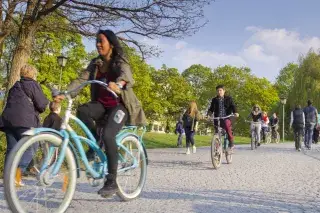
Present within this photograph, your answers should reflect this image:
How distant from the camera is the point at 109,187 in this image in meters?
4.76

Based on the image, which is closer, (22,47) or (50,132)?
(50,132)

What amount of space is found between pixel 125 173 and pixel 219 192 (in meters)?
1.64

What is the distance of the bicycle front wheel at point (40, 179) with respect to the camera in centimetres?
376

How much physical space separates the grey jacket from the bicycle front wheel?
2.79ft

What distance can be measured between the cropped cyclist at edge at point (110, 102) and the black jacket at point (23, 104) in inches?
61.1

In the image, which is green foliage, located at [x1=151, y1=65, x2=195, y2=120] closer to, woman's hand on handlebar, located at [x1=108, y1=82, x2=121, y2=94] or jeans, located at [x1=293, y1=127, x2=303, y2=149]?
jeans, located at [x1=293, y1=127, x2=303, y2=149]

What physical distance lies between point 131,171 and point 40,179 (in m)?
1.56

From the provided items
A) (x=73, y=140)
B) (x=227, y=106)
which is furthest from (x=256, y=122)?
(x=73, y=140)

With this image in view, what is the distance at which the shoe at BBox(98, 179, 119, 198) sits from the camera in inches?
186

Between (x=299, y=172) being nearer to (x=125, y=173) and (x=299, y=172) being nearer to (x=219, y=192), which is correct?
(x=219, y=192)

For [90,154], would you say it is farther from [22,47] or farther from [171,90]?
[171,90]

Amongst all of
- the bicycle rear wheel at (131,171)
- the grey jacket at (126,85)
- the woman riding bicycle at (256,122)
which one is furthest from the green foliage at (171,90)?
the grey jacket at (126,85)

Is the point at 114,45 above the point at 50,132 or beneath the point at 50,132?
above

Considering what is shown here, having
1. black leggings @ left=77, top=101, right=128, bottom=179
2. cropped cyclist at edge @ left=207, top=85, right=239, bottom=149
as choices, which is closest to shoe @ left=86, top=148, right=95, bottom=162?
black leggings @ left=77, top=101, right=128, bottom=179
